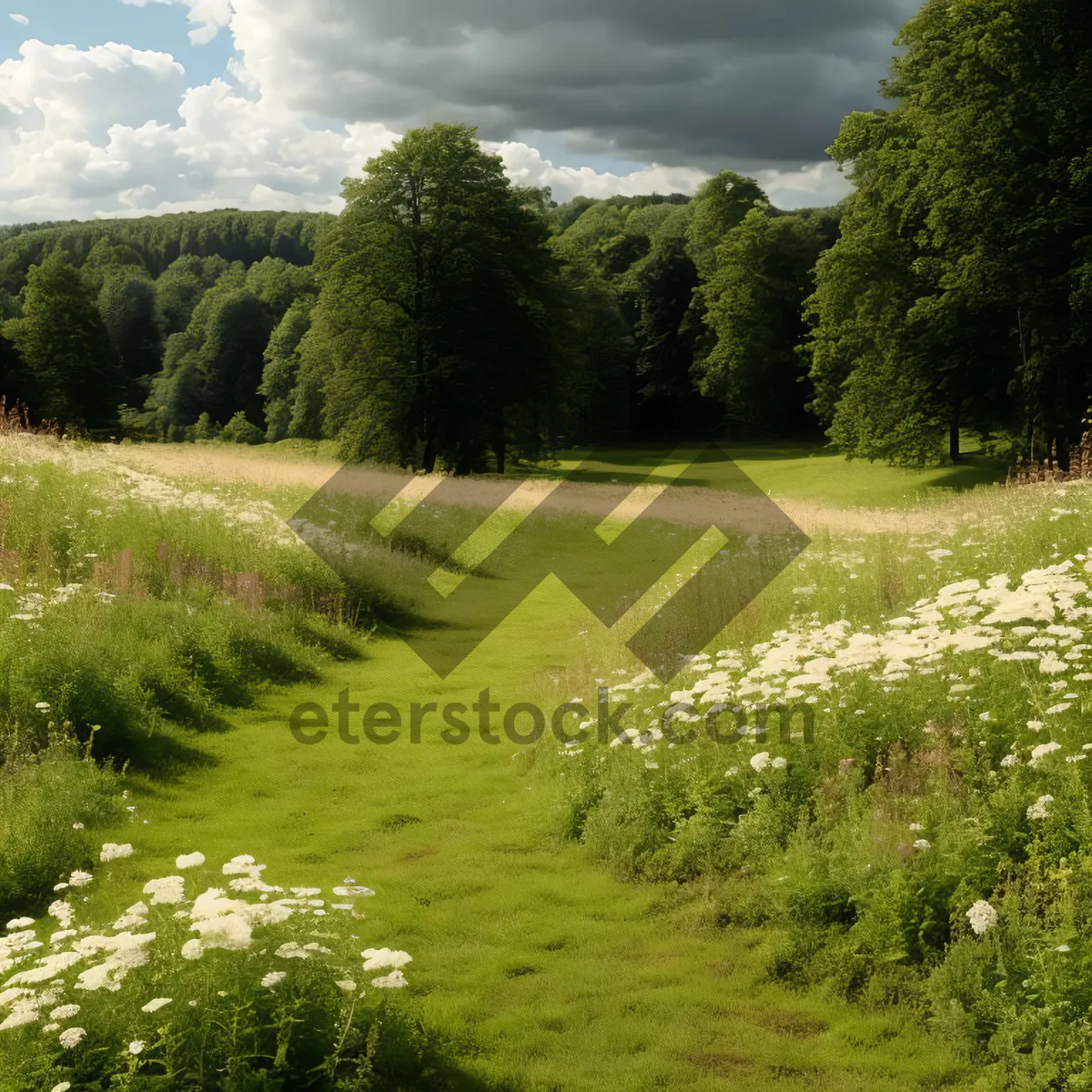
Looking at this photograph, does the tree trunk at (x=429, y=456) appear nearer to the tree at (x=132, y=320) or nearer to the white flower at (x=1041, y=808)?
the white flower at (x=1041, y=808)

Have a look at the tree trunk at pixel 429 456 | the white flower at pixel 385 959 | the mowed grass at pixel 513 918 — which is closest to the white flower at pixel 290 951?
the white flower at pixel 385 959

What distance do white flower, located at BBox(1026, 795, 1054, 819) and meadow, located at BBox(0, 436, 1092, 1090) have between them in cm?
3

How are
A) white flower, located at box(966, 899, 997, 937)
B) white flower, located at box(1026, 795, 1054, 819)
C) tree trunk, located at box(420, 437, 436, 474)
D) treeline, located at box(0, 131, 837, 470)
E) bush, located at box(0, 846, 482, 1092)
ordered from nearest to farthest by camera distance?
bush, located at box(0, 846, 482, 1092), white flower, located at box(966, 899, 997, 937), white flower, located at box(1026, 795, 1054, 819), treeline, located at box(0, 131, 837, 470), tree trunk, located at box(420, 437, 436, 474)

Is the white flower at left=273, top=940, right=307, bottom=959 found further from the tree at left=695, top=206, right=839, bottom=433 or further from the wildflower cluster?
the tree at left=695, top=206, right=839, bottom=433

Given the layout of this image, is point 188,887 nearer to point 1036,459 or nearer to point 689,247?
point 1036,459

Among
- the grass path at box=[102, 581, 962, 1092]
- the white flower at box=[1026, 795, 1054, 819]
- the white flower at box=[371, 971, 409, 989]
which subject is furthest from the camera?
the white flower at box=[1026, 795, 1054, 819]

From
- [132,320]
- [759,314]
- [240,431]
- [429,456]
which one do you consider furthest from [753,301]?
[132,320]

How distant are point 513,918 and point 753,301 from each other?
53184 mm

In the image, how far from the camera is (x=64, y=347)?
172 ft

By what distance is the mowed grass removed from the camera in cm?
470

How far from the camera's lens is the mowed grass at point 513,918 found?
4.70 metres

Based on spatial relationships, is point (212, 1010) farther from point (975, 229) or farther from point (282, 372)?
point (282, 372)

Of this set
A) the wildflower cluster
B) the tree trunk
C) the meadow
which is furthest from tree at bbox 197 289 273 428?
the wildflower cluster

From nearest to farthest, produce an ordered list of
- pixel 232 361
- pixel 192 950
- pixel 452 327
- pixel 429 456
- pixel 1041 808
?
pixel 192 950, pixel 1041 808, pixel 452 327, pixel 429 456, pixel 232 361
